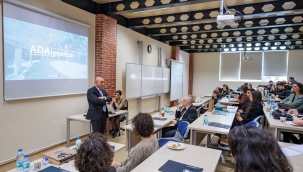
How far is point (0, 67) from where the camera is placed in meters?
3.08

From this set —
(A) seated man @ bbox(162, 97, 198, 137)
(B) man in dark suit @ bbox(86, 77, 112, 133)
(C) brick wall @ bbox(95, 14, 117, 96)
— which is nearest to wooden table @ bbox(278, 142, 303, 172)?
(A) seated man @ bbox(162, 97, 198, 137)

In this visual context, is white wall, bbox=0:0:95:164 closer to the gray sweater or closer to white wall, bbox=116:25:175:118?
white wall, bbox=116:25:175:118

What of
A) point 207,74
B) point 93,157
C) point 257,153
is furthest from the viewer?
point 207,74

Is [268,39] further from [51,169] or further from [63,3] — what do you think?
[51,169]

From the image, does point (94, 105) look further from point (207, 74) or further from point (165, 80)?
point (207, 74)

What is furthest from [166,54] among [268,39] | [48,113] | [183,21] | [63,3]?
[48,113]

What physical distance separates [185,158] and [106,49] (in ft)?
12.3

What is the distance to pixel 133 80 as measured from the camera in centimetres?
612

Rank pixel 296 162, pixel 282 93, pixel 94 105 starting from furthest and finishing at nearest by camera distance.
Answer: pixel 282 93 < pixel 94 105 < pixel 296 162

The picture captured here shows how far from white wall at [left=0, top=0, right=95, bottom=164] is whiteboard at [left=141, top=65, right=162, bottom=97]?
2282 mm

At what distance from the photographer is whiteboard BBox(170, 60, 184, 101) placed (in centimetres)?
906

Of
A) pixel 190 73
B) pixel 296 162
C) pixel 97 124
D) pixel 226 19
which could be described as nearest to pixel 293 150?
pixel 296 162

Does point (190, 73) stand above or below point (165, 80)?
above

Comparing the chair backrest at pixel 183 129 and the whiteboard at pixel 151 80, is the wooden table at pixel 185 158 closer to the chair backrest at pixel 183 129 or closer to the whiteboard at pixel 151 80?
the chair backrest at pixel 183 129
